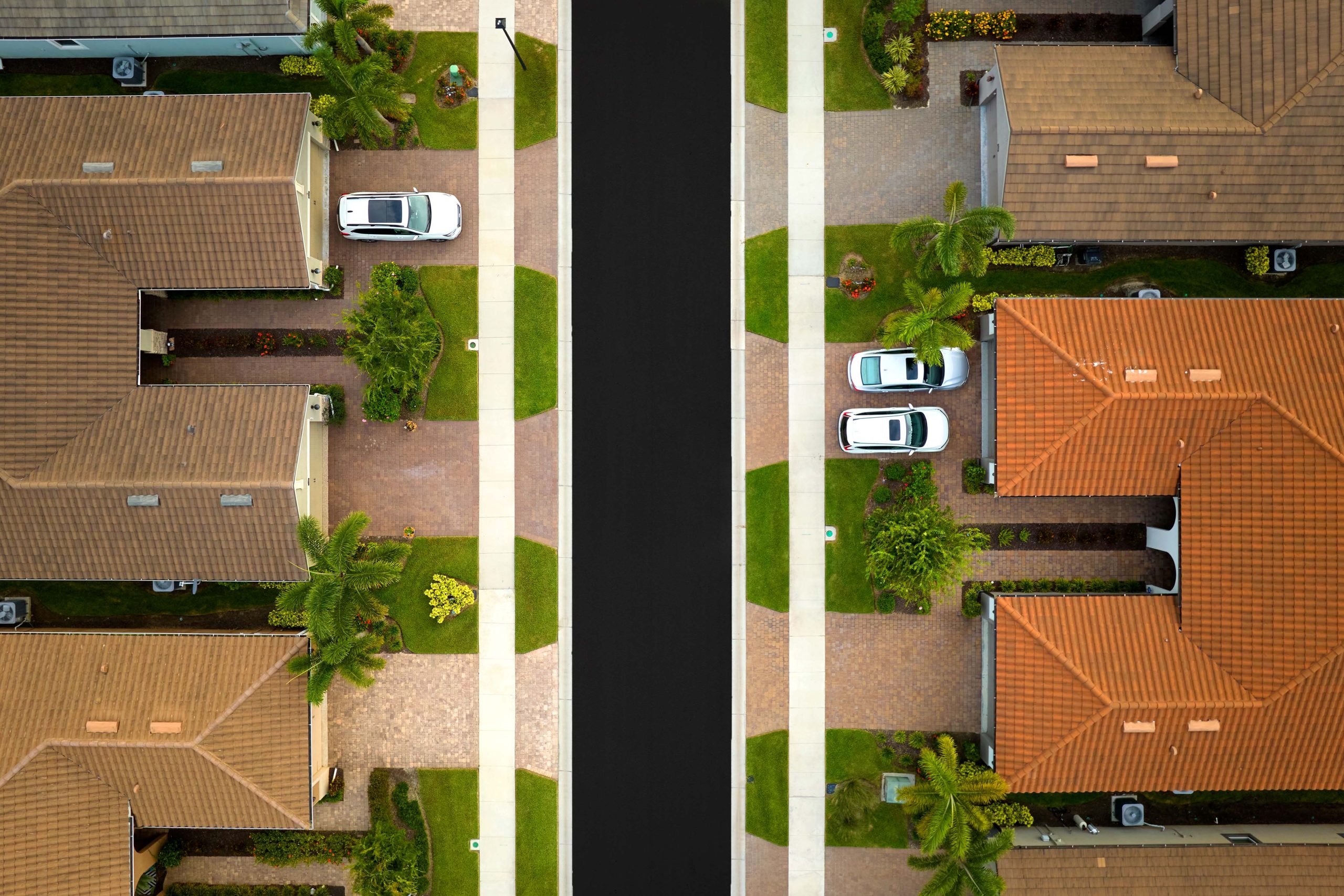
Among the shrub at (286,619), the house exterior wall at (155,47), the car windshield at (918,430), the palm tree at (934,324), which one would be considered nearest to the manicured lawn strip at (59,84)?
the house exterior wall at (155,47)

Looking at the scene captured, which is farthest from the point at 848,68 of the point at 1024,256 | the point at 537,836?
the point at 537,836

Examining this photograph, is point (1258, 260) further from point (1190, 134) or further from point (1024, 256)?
point (1024, 256)

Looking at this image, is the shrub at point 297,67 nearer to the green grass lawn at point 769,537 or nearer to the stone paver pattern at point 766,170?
the stone paver pattern at point 766,170

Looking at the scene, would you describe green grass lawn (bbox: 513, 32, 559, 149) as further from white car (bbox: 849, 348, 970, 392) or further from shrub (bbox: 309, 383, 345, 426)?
white car (bbox: 849, 348, 970, 392)

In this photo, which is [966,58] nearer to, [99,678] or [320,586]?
[320,586]

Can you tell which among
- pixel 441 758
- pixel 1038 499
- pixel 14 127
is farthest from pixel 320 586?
pixel 1038 499

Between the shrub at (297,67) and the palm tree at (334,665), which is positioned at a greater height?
the shrub at (297,67)
